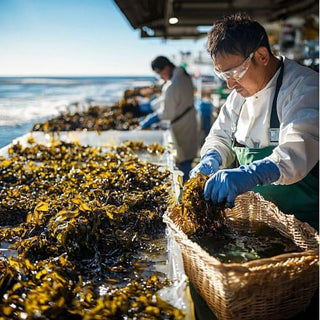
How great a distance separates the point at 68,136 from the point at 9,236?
2.85m

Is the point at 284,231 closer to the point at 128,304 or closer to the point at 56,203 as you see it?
the point at 128,304

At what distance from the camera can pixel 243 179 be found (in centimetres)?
156

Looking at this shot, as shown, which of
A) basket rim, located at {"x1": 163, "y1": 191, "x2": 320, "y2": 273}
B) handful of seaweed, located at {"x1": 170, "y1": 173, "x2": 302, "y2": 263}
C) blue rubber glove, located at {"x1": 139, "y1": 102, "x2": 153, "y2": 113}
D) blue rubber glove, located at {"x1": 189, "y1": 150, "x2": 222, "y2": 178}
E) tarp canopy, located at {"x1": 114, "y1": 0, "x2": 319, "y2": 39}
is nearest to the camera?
basket rim, located at {"x1": 163, "y1": 191, "x2": 320, "y2": 273}

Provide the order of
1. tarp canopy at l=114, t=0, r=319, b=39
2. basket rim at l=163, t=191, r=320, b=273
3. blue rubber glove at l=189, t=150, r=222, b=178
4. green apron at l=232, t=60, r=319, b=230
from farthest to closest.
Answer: tarp canopy at l=114, t=0, r=319, b=39, blue rubber glove at l=189, t=150, r=222, b=178, green apron at l=232, t=60, r=319, b=230, basket rim at l=163, t=191, r=320, b=273

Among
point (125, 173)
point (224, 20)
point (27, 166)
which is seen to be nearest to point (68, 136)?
point (27, 166)

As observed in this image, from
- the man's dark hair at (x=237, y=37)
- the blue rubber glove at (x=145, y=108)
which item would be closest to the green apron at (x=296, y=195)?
the man's dark hair at (x=237, y=37)

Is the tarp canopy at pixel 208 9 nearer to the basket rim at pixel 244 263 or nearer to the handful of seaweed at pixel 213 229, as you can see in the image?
the handful of seaweed at pixel 213 229

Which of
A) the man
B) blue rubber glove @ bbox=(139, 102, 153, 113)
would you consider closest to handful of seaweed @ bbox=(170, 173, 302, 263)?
the man

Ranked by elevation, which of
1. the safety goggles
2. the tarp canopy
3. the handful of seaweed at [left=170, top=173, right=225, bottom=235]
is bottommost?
the handful of seaweed at [left=170, top=173, right=225, bottom=235]

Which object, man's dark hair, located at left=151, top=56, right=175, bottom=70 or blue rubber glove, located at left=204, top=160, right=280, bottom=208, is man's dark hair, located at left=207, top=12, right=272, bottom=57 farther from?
man's dark hair, located at left=151, top=56, right=175, bottom=70

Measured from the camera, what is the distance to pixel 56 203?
222 centimetres

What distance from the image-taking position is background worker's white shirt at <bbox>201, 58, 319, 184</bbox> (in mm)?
1606

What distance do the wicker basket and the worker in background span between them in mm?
3732

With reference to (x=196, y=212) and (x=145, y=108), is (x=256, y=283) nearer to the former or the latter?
(x=196, y=212)
